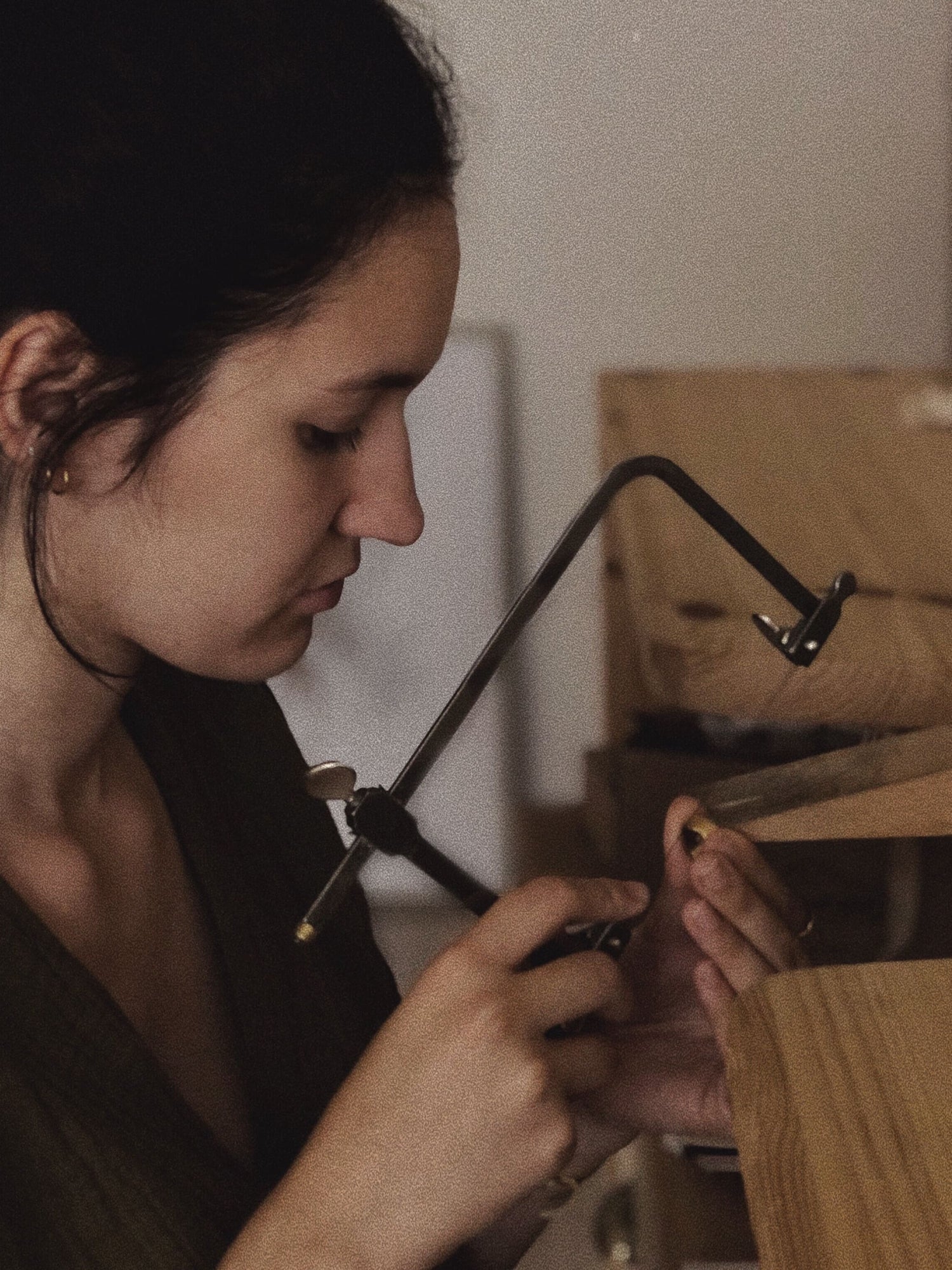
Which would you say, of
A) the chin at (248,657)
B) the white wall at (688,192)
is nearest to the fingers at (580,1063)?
the chin at (248,657)

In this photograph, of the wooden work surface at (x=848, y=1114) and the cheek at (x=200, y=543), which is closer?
the wooden work surface at (x=848, y=1114)

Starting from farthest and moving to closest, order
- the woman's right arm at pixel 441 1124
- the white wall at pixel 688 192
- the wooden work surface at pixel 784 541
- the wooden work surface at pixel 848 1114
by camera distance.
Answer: the white wall at pixel 688 192 < the wooden work surface at pixel 784 541 < the woman's right arm at pixel 441 1124 < the wooden work surface at pixel 848 1114

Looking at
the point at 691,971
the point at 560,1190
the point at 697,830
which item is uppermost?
the point at 697,830

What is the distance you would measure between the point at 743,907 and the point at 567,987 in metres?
0.09

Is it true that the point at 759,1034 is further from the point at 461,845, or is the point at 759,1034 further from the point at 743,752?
the point at 461,845

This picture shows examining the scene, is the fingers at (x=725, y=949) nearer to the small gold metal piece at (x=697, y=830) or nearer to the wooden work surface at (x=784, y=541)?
the small gold metal piece at (x=697, y=830)

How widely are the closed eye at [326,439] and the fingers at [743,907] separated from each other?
9.4 inches

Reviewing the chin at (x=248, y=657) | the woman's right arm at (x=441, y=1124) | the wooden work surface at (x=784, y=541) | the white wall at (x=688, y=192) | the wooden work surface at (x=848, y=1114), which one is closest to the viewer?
the wooden work surface at (x=848, y=1114)

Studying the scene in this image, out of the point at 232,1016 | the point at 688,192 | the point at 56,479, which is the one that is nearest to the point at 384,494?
the point at 56,479

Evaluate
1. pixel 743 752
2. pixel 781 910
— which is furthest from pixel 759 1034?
pixel 743 752

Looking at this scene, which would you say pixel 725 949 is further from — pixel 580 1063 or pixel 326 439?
pixel 326 439

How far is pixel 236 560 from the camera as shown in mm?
722

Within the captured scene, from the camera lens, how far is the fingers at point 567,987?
0.66 meters

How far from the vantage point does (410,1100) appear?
25.2 inches
